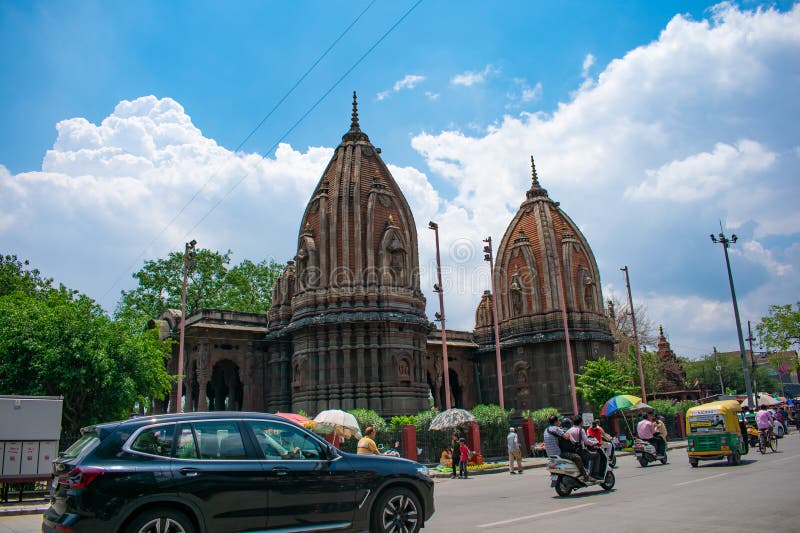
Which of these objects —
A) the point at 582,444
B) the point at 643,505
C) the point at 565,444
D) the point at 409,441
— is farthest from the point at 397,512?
the point at 409,441

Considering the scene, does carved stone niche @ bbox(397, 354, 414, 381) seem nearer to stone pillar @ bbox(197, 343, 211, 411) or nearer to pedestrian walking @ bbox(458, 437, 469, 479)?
stone pillar @ bbox(197, 343, 211, 411)

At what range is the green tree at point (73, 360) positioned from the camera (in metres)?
20.8

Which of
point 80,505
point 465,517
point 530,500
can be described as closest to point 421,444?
point 530,500

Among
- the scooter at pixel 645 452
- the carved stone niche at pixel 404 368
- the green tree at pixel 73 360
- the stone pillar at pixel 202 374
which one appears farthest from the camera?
the stone pillar at pixel 202 374

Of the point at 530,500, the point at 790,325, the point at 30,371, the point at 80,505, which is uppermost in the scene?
the point at 790,325

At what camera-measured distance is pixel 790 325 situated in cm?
4581

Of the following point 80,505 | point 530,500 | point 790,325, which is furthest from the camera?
point 790,325

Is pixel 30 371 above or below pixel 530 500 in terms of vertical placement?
above

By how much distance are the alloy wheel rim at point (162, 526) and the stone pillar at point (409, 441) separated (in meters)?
18.6

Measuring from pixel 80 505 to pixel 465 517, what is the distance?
645 centimetres

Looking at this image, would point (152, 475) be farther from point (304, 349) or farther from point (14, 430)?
point (304, 349)

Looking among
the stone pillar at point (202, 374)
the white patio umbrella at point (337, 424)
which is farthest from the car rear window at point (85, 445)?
the stone pillar at point (202, 374)

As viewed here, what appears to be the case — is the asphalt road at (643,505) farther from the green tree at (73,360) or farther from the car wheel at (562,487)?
the green tree at (73,360)

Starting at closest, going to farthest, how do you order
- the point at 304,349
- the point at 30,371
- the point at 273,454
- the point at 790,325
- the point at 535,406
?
the point at 273,454 < the point at 30,371 < the point at 304,349 < the point at 535,406 < the point at 790,325
